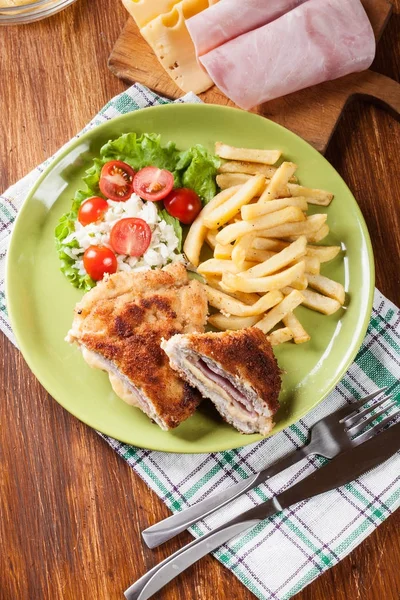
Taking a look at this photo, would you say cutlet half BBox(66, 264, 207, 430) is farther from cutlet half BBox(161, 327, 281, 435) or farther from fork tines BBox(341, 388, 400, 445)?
fork tines BBox(341, 388, 400, 445)

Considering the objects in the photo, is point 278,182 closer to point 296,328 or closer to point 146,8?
point 296,328

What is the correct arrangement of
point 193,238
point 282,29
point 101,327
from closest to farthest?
point 101,327, point 193,238, point 282,29

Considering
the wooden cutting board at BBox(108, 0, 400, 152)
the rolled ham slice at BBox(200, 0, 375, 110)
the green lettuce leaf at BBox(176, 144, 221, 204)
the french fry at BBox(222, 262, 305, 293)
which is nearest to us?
the french fry at BBox(222, 262, 305, 293)

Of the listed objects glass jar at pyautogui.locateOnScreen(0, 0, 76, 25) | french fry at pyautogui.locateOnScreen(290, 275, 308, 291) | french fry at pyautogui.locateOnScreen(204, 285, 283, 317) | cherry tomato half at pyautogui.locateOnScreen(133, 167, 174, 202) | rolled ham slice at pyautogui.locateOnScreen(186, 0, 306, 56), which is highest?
glass jar at pyautogui.locateOnScreen(0, 0, 76, 25)

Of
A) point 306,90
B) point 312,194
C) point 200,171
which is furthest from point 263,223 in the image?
point 306,90

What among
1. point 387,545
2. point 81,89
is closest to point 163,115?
point 81,89

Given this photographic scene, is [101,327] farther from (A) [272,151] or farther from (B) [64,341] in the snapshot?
(A) [272,151]

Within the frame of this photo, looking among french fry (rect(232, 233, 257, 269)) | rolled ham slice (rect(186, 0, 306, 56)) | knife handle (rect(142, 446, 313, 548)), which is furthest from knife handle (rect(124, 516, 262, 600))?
rolled ham slice (rect(186, 0, 306, 56))
